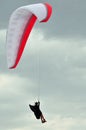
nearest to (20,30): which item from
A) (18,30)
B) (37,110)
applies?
(18,30)

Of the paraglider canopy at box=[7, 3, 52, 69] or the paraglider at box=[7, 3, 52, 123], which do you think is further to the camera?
the paraglider canopy at box=[7, 3, 52, 69]

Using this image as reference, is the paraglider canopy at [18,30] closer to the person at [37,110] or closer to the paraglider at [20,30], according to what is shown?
the paraglider at [20,30]

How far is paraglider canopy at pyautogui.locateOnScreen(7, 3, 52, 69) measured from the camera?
6944 cm

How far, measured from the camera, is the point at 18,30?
233ft

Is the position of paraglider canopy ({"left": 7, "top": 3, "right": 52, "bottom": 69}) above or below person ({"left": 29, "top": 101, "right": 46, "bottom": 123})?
above

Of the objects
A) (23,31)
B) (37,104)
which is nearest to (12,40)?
(23,31)

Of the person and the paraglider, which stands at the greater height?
the paraglider

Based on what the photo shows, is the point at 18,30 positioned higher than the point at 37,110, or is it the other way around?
the point at 18,30

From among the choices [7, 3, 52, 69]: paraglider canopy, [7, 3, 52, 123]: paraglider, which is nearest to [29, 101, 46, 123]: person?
[7, 3, 52, 123]: paraglider

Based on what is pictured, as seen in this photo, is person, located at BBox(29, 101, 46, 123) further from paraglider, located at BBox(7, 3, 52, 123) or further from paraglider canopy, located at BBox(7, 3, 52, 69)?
paraglider canopy, located at BBox(7, 3, 52, 69)

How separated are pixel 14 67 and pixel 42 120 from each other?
18.8 feet

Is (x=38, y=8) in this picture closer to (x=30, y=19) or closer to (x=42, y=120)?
(x=30, y=19)

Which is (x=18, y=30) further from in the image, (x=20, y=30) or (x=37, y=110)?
(x=37, y=110)

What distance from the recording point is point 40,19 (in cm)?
6656
